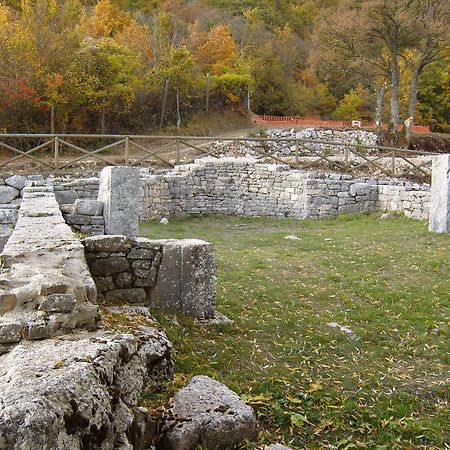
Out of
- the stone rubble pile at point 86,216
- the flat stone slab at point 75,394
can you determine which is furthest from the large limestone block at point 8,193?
the flat stone slab at point 75,394

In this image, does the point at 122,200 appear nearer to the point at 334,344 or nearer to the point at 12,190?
the point at 334,344

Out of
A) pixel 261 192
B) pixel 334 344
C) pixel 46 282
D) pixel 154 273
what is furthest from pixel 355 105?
pixel 46 282

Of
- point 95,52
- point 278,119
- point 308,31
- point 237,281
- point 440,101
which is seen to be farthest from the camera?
point 308,31

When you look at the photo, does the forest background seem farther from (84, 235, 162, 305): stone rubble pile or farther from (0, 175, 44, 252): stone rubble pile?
(84, 235, 162, 305): stone rubble pile

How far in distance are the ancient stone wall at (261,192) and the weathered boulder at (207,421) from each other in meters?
11.9

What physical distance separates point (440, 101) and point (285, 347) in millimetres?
36713

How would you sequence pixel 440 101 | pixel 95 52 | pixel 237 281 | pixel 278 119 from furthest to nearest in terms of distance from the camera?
pixel 440 101 < pixel 278 119 < pixel 95 52 < pixel 237 281

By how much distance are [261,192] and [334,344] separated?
1121 cm

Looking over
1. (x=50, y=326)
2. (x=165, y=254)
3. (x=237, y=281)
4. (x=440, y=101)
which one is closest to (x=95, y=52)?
(x=237, y=281)

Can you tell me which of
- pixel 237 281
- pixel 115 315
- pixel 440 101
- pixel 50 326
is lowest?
pixel 237 281

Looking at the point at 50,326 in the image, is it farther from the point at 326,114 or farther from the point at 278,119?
the point at 326,114

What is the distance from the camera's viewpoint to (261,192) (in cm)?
1672

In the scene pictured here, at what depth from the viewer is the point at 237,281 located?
7891 millimetres

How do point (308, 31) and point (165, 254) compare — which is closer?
point (165, 254)
